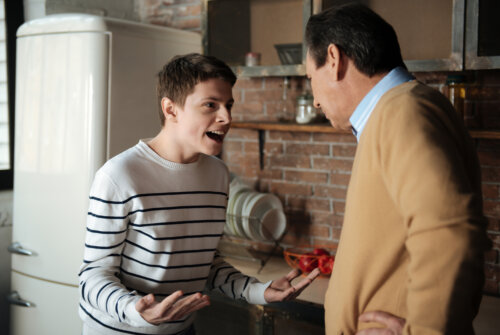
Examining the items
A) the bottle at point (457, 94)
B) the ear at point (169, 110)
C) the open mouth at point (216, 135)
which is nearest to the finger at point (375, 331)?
the open mouth at point (216, 135)

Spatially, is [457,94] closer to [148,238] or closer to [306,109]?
[306,109]

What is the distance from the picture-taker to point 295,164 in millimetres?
2559

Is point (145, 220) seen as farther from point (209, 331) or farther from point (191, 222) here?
point (209, 331)

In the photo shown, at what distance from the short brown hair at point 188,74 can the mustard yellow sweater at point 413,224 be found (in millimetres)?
567

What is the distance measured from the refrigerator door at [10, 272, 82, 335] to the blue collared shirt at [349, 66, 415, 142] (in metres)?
1.61

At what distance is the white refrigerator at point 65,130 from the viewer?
2.16 metres

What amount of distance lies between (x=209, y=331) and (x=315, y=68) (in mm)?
1400

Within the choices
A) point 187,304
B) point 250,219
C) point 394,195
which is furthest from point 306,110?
point 394,195

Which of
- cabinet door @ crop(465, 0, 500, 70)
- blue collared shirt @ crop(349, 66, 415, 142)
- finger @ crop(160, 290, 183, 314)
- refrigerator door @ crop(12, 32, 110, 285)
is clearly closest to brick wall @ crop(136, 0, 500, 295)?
→ cabinet door @ crop(465, 0, 500, 70)

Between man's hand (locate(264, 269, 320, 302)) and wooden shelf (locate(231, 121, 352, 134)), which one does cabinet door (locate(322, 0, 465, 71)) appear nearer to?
wooden shelf (locate(231, 121, 352, 134))

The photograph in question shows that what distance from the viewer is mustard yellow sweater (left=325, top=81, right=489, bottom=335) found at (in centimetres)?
83

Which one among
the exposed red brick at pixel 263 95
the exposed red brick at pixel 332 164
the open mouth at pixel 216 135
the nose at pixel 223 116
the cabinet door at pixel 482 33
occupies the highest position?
the cabinet door at pixel 482 33

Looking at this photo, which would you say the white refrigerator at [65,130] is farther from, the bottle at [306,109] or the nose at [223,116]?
the nose at [223,116]

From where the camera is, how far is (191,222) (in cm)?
141
